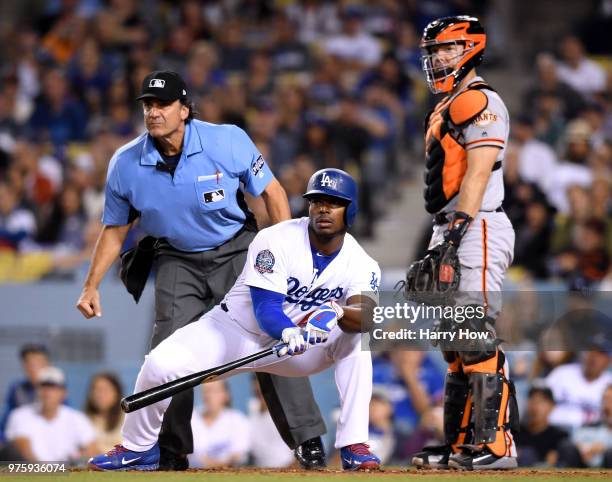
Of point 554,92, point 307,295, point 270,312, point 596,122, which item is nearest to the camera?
point 270,312

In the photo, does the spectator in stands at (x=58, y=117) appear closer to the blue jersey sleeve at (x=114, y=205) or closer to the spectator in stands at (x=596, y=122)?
the spectator in stands at (x=596, y=122)

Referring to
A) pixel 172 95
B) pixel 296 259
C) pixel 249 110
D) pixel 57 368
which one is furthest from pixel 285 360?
pixel 249 110

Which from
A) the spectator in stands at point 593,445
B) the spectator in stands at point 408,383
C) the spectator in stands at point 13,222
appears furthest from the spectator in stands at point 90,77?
the spectator in stands at point 593,445

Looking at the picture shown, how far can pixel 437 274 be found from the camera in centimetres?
588

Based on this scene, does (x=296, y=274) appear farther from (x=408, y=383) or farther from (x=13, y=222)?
(x=13, y=222)

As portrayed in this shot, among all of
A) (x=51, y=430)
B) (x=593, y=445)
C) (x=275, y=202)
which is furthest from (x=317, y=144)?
(x=275, y=202)

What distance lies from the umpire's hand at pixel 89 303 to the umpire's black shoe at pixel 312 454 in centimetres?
127

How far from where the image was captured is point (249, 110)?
13.5 meters

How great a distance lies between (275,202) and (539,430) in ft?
11.1

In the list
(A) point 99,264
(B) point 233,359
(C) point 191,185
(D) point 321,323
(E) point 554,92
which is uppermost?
(E) point 554,92

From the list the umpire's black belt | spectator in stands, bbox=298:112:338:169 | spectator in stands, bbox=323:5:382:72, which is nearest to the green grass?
the umpire's black belt

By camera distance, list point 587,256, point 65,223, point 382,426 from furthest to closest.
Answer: point 65,223 < point 587,256 < point 382,426

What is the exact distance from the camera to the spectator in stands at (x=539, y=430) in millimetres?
8953

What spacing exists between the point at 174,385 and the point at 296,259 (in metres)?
0.84
